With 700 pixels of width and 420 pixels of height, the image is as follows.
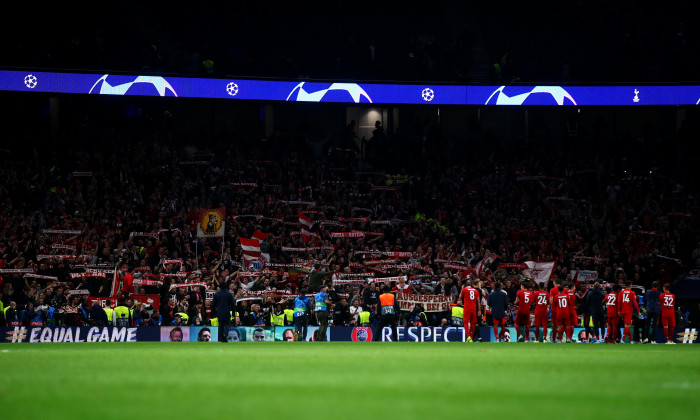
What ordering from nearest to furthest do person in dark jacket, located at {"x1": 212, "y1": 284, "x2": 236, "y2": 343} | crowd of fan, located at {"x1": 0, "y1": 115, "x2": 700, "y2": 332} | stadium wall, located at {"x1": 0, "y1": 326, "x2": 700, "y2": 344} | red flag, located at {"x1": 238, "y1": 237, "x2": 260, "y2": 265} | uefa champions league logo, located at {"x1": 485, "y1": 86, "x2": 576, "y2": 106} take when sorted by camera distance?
1. person in dark jacket, located at {"x1": 212, "y1": 284, "x2": 236, "y2": 343}
2. stadium wall, located at {"x1": 0, "y1": 326, "x2": 700, "y2": 344}
3. crowd of fan, located at {"x1": 0, "y1": 115, "x2": 700, "y2": 332}
4. red flag, located at {"x1": 238, "y1": 237, "x2": 260, "y2": 265}
5. uefa champions league logo, located at {"x1": 485, "y1": 86, "x2": 576, "y2": 106}

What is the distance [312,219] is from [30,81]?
12.4 metres

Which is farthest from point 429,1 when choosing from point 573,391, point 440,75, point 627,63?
point 573,391

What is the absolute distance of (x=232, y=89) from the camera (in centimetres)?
3841

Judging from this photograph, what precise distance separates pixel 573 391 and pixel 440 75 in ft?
104

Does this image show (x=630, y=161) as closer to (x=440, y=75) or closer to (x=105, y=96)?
(x=440, y=75)

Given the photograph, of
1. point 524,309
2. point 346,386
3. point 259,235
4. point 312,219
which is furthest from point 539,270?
point 346,386

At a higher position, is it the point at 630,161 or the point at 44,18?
the point at 44,18

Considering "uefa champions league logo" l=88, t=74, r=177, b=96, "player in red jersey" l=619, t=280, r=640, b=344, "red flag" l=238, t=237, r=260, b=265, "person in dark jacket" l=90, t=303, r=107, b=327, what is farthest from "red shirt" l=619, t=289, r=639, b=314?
"uefa champions league logo" l=88, t=74, r=177, b=96

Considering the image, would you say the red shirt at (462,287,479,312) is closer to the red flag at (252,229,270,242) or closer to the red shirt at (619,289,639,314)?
the red shirt at (619,289,639,314)

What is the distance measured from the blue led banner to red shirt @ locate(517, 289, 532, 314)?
15414 millimetres

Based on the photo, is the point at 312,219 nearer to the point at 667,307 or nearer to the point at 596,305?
the point at 596,305

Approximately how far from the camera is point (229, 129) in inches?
1725

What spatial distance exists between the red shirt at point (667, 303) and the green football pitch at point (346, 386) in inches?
395

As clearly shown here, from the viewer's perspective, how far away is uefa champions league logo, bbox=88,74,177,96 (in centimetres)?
3697
